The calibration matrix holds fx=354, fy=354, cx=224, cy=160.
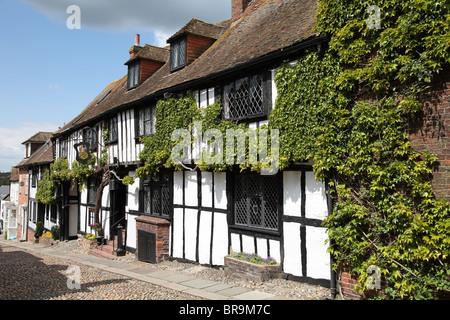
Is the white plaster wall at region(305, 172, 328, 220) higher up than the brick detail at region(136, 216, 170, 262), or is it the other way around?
the white plaster wall at region(305, 172, 328, 220)

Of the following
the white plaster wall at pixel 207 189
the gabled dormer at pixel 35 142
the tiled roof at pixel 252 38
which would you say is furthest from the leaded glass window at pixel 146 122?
the gabled dormer at pixel 35 142

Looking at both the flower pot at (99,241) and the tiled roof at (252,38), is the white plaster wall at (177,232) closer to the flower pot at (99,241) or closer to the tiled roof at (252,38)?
the tiled roof at (252,38)

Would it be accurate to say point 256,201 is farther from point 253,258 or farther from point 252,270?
point 252,270

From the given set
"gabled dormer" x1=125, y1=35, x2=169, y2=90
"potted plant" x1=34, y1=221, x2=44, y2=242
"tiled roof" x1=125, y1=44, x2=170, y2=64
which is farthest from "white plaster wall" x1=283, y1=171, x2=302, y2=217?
"potted plant" x1=34, y1=221, x2=44, y2=242

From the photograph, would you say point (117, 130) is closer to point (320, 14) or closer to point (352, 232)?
point (320, 14)

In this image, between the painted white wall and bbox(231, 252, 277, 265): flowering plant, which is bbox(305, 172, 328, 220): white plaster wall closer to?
the painted white wall

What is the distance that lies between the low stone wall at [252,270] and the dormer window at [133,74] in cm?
938

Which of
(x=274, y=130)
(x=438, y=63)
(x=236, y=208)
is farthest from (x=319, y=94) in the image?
(x=236, y=208)

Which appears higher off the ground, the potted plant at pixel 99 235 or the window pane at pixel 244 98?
the window pane at pixel 244 98

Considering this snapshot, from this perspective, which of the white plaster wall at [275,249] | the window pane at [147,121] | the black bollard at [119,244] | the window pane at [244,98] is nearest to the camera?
the white plaster wall at [275,249]

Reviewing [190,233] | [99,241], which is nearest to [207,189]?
[190,233]

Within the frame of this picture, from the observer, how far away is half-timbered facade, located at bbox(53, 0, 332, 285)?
23.9ft

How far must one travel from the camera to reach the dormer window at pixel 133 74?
1470cm

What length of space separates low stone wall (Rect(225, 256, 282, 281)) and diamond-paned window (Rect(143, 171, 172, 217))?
3423 millimetres
